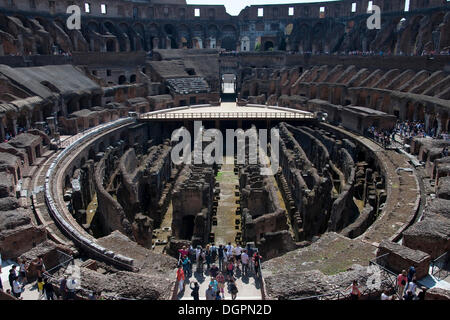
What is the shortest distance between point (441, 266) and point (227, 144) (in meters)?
26.9

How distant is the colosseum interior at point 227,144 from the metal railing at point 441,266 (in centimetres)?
6

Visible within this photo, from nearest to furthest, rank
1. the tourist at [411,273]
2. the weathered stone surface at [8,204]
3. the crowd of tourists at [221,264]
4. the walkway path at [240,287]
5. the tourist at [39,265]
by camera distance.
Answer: the tourist at [411,273]
the walkway path at [240,287]
the crowd of tourists at [221,264]
the tourist at [39,265]
the weathered stone surface at [8,204]

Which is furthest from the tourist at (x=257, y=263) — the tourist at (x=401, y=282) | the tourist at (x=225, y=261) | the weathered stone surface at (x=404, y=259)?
the tourist at (x=401, y=282)

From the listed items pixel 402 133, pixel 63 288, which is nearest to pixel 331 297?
pixel 63 288

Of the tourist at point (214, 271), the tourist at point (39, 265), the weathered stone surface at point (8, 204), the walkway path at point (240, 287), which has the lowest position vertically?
the walkway path at point (240, 287)

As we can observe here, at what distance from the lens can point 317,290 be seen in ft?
33.3

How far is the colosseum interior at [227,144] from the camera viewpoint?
12375 mm

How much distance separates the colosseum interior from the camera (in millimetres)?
12375

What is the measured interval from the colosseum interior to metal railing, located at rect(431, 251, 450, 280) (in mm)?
55

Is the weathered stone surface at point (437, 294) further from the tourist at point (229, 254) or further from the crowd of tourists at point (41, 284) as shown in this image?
the crowd of tourists at point (41, 284)

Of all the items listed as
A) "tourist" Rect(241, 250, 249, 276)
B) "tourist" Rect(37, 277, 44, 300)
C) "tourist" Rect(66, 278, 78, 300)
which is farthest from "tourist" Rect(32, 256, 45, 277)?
"tourist" Rect(241, 250, 249, 276)

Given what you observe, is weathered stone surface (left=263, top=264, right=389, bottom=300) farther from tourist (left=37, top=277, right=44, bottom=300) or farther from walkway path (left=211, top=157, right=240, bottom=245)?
walkway path (left=211, top=157, right=240, bottom=245)
